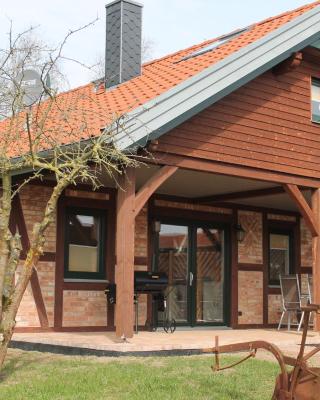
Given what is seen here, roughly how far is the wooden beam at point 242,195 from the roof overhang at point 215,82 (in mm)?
2309

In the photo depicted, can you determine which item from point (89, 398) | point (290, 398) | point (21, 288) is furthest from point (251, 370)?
point (290, 398)

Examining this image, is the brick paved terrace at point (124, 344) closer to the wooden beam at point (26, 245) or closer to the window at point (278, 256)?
the wooden beam at point (26, 245)

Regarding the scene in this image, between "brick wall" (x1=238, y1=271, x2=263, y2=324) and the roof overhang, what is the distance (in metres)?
4.94

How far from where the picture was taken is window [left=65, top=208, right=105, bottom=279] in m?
12.1

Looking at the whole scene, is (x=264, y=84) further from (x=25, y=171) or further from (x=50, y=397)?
(x=50, y=397)

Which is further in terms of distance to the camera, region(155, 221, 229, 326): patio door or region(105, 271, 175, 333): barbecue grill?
region(155, 221, 229, 326): patio door

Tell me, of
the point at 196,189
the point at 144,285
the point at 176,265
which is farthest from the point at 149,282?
the point at 176,265

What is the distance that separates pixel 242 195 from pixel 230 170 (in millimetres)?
2327

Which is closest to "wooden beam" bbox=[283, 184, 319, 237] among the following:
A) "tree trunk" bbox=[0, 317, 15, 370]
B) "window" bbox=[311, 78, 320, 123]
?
"window" bbox=[311, 78, 320, 123]

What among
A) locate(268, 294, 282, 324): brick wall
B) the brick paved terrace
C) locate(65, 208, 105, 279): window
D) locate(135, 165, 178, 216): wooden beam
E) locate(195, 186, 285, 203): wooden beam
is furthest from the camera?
locate(268, 294, 282, 324): brick wall

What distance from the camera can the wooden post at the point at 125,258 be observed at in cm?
923

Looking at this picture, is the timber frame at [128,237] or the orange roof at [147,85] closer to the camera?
the timber frame at [128,237]

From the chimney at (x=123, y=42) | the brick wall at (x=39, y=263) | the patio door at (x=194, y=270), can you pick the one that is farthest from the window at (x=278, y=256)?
the brick wall at (x=39, y=263)

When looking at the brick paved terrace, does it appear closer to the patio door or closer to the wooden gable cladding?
the wooden gable cladding
